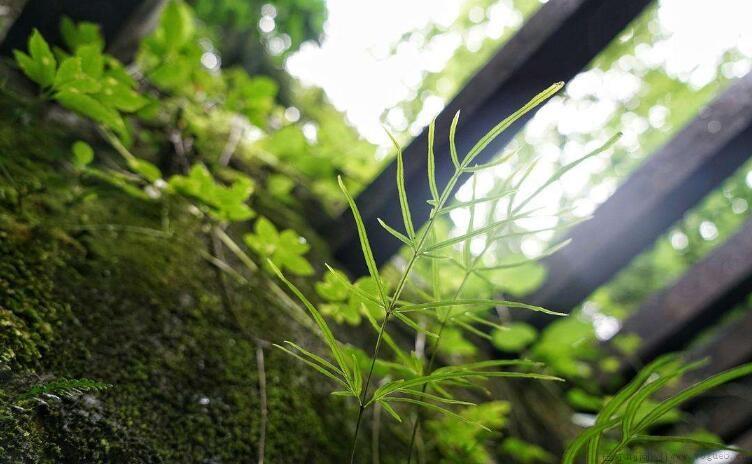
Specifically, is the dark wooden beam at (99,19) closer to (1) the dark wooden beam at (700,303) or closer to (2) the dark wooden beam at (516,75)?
(2) the dark wooden beam at (516,75)

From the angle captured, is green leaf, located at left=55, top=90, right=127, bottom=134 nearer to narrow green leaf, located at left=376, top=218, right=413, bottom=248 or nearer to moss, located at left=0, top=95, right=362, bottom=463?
moss, located at left=0, top=95, right=362, bottom=463

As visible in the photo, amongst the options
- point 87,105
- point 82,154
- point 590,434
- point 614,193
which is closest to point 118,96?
point 87,105

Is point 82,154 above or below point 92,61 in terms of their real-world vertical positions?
below

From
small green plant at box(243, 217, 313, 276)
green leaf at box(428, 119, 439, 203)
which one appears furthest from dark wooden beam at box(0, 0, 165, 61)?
green leaf at box(428, 119, 439, 203)

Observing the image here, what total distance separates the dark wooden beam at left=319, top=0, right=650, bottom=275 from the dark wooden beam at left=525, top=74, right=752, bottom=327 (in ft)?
2.07

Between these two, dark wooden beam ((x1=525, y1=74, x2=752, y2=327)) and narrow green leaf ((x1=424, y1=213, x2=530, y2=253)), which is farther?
dark wooden beam ((x1=525, y1=74, x2=752, y2=327))

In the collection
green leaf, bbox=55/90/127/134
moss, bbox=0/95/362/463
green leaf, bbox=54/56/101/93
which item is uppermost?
green leaf, bbox=54/56/101/93

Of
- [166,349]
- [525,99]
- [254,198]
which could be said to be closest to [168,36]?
[254,198]

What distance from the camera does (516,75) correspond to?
141cm

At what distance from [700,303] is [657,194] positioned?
0.86 m

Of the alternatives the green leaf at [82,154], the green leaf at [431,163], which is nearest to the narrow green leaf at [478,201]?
the green leaf at [431,163]

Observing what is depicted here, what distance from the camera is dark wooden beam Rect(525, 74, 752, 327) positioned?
182 centimetres

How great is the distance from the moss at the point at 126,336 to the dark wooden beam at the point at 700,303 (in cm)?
216

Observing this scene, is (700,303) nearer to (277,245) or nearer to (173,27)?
(277,245)
